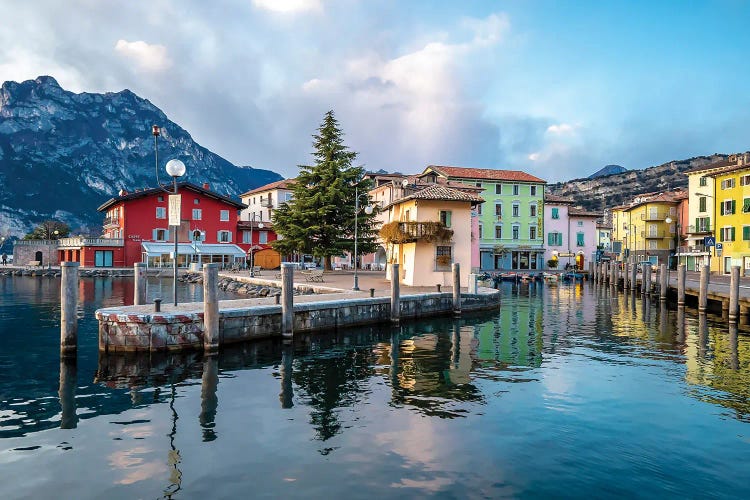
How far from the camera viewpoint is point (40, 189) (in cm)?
17625

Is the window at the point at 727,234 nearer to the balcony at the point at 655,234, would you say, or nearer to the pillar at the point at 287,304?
the balcony at the point at 655,234

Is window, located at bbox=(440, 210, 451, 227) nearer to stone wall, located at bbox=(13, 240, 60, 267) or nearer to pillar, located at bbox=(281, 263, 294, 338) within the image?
pillar, located at bbox=(281, 263, 294, 338)

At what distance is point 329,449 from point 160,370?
773 cm

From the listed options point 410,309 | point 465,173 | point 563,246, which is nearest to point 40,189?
point 465,173

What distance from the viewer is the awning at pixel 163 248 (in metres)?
64.9

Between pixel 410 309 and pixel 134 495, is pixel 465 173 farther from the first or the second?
pixel 134 495

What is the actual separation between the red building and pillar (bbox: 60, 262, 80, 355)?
5076 cm

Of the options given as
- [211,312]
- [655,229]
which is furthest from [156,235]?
[655,229]

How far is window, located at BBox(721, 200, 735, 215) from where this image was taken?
5818 cm

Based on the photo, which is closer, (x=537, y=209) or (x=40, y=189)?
(x=537, y=209)

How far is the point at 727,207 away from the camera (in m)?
59.2

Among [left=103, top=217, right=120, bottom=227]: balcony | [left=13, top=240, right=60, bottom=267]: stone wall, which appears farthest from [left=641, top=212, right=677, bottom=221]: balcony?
[left=13, top=240, right=60, bottom=267]: stone wall

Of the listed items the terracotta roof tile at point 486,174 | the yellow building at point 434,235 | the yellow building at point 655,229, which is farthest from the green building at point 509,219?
the yellow building at point 434,235

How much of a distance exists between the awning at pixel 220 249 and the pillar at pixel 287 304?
166 ft
